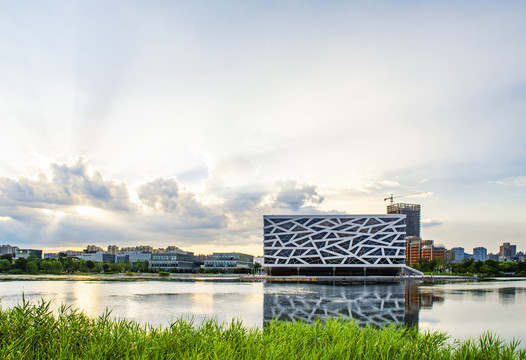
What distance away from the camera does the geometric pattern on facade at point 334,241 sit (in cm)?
10419

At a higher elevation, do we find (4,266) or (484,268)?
(484,268)

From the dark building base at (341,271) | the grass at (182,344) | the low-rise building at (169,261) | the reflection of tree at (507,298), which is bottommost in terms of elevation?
the low-rise building at (169,261)

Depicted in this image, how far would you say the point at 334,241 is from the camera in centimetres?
10656

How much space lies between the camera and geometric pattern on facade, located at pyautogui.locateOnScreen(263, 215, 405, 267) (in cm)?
10419

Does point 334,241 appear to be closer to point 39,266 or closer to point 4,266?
point 39,266

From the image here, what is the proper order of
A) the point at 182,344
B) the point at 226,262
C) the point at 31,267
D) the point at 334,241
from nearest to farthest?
the point at 182,344 → the point at 31,267 → the point at 334,241 → the point at 226,262

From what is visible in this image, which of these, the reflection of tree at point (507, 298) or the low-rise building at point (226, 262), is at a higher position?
the reflection of tree at point (507, 298)

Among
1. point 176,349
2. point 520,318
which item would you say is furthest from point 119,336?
point 520,318

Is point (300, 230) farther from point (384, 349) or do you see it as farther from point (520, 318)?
point (384, 349)

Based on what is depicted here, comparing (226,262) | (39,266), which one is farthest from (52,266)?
(226,262)

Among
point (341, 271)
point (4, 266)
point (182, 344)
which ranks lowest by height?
point (341, 271)

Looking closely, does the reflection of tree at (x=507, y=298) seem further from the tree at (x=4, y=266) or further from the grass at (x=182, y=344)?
the tree at (x=4, y=266)

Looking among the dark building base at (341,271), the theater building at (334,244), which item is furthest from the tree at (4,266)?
the dark building base at (341,271)

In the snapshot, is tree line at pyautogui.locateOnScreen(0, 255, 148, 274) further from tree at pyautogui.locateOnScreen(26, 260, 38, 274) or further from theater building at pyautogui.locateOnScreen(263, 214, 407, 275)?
theater building at pyautogui.locateOnScreen(263, 214, 407, 275)
